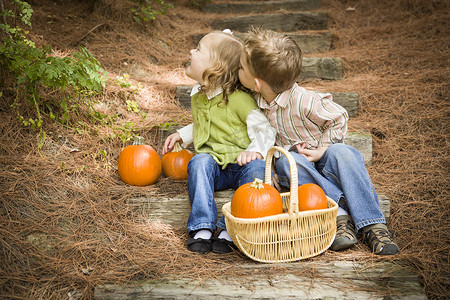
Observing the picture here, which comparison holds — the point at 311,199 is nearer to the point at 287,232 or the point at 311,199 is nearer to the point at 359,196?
the point at 287,232

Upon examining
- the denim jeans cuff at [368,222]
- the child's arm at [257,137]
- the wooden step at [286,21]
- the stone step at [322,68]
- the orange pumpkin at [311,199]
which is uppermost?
the wooden step at [286,21]

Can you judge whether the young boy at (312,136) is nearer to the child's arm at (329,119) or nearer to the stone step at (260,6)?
the child's arm at (329,119)

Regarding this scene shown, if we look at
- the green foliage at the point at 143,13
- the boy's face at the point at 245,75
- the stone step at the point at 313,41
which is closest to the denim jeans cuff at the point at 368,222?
the boy's face at the point at 245,75

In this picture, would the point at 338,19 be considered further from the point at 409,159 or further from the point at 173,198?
the point at 173,198

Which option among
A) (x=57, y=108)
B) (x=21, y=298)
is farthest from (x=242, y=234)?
(x=57, y=108)

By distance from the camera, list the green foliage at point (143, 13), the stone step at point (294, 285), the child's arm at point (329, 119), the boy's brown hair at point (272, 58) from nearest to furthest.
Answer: the stone step at point (294, 285) → the boy's brown hair at point (272, 58) → the child's arm at point (329, 119) → the green foliage at point (143, 13)

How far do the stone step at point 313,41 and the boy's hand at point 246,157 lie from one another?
7.94ft

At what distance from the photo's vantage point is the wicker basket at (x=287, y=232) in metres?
1.74

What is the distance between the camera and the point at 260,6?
17.9 ft

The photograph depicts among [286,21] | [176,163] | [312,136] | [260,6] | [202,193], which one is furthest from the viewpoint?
[260,6]

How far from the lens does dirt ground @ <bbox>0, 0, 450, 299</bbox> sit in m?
1.83

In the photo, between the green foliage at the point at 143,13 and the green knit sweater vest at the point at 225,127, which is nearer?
the green knit sweater vest at the point at 225,127

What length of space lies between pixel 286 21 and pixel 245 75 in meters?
2.84

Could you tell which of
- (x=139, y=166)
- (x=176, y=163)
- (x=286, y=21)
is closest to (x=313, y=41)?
(x=286, y=21)
